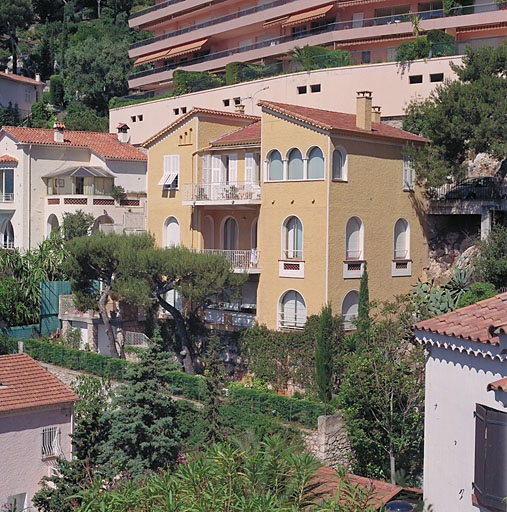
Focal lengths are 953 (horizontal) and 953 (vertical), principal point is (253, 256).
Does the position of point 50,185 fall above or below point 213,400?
above

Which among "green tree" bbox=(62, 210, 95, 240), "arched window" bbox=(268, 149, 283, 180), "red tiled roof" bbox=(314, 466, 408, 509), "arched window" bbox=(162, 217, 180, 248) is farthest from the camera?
"green tree" bbox=(62, 210, 95, 240)

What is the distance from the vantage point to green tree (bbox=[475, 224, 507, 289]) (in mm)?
28562

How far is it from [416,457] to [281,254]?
908cm

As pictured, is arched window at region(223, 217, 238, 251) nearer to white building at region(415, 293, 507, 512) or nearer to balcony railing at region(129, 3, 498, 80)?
balcony railing at region(129, 3, 498, 80)

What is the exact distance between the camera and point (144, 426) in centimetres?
2597

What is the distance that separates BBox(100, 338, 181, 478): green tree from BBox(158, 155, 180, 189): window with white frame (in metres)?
10.7

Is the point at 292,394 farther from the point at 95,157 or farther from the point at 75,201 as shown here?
the point at 95,157

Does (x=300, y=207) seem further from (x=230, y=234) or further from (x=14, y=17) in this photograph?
(x=14, y=17)

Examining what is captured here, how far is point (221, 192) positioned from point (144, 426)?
36.5 ft

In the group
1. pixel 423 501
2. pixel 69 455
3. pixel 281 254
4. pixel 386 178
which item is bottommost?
pixel 69 455

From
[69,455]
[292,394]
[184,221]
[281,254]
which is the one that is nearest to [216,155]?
[184,221]

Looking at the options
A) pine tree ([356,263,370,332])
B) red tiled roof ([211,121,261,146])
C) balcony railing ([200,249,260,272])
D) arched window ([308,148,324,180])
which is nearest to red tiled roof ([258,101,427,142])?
arched window ([308,148,324,180])

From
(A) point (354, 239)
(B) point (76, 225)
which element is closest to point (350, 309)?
(A) point (354, 239)

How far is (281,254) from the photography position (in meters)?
32.0
